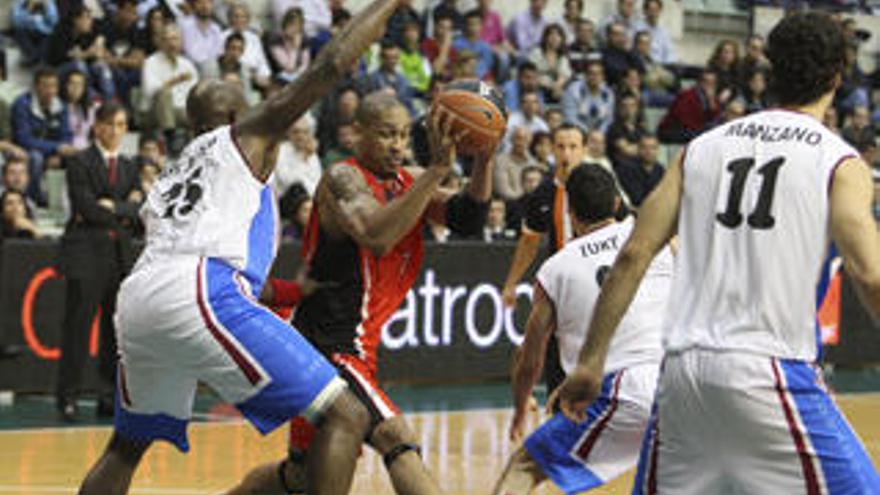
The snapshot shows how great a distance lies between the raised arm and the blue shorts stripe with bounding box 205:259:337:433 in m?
0.50

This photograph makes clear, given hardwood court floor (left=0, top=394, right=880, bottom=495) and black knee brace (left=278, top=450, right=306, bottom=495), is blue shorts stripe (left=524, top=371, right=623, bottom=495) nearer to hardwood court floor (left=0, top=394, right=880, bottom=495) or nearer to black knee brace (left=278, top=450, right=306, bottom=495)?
black knee brace (left=278, top=450, right=306, bottom=495)

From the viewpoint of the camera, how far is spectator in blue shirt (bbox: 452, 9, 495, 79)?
68.1 ft

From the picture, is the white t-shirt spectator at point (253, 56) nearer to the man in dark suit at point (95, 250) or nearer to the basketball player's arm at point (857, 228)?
the man in dark suit at point (95, 250)

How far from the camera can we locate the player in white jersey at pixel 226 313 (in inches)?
269

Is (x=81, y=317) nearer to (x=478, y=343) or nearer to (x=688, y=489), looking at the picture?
(x=478, y=343)

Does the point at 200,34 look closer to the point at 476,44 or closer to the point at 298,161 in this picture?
the point at 298,161

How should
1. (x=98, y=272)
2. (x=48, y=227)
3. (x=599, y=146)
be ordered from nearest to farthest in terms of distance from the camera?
1. (x=98, y=272)
2. (x=48, y=227)
3. (x=599, y=146)

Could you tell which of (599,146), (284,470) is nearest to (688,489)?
(284,470)

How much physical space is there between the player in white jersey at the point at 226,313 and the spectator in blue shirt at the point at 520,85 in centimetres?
1330

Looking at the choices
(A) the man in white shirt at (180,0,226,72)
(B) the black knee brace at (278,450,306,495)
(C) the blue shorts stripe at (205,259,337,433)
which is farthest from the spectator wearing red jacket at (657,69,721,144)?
(C) the blue shorts stripe at (205,259,337,433)

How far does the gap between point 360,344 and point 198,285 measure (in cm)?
106

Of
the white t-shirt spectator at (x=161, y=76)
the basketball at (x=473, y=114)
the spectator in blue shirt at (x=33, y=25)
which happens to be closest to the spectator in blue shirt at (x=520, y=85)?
the white t-shirt spectator at (x=161, y=76)

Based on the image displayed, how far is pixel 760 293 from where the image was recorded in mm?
5301

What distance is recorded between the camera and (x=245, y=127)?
697 cm
